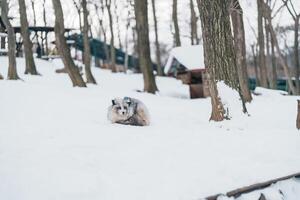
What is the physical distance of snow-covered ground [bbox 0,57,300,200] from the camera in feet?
14.1

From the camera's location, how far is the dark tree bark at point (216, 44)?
7797 mm

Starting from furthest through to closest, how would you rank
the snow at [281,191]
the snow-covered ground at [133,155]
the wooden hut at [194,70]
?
1. the wooden hut at [194,70]
2. the snow at [281,191]
3. the snow-covered ground at [133,155]

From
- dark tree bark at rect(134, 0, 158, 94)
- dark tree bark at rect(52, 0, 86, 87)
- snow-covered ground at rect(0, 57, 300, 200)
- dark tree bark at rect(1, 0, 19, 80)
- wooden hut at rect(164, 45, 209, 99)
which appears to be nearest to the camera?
snow-covered ground at rect(0, 57, 300, 200)

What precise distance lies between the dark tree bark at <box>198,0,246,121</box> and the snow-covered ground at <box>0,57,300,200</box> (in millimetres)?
539

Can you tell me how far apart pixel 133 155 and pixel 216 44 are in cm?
336

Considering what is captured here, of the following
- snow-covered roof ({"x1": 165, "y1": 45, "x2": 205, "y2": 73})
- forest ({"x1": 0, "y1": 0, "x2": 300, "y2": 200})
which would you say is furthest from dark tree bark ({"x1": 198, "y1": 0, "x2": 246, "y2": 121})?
snow-covered roof ({"x1": 165, "y1": 45, "x2": 205, "y2": 73})

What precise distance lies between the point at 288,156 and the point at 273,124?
2.49 m

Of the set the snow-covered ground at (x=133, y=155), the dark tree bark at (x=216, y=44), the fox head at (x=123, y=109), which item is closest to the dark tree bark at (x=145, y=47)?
the snow-covered ground at (x=133, y=155)

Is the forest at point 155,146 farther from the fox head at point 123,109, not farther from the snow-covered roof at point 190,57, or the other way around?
the snow-covered roof at point 190,57

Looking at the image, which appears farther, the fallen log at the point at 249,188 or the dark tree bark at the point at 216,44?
Answer: the dark tree bark at the point at 216,44

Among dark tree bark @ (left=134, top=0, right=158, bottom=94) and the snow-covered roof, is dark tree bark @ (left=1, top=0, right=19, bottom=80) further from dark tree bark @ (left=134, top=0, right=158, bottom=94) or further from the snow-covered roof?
the snow-covered roof

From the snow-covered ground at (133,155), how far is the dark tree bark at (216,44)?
0.54 m

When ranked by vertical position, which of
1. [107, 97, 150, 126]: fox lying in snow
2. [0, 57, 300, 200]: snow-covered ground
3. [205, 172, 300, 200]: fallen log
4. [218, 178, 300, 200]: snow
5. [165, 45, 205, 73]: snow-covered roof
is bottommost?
[218, 178, 300, 200]: snow

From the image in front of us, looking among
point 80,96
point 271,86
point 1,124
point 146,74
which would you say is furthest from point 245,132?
point 271,86
